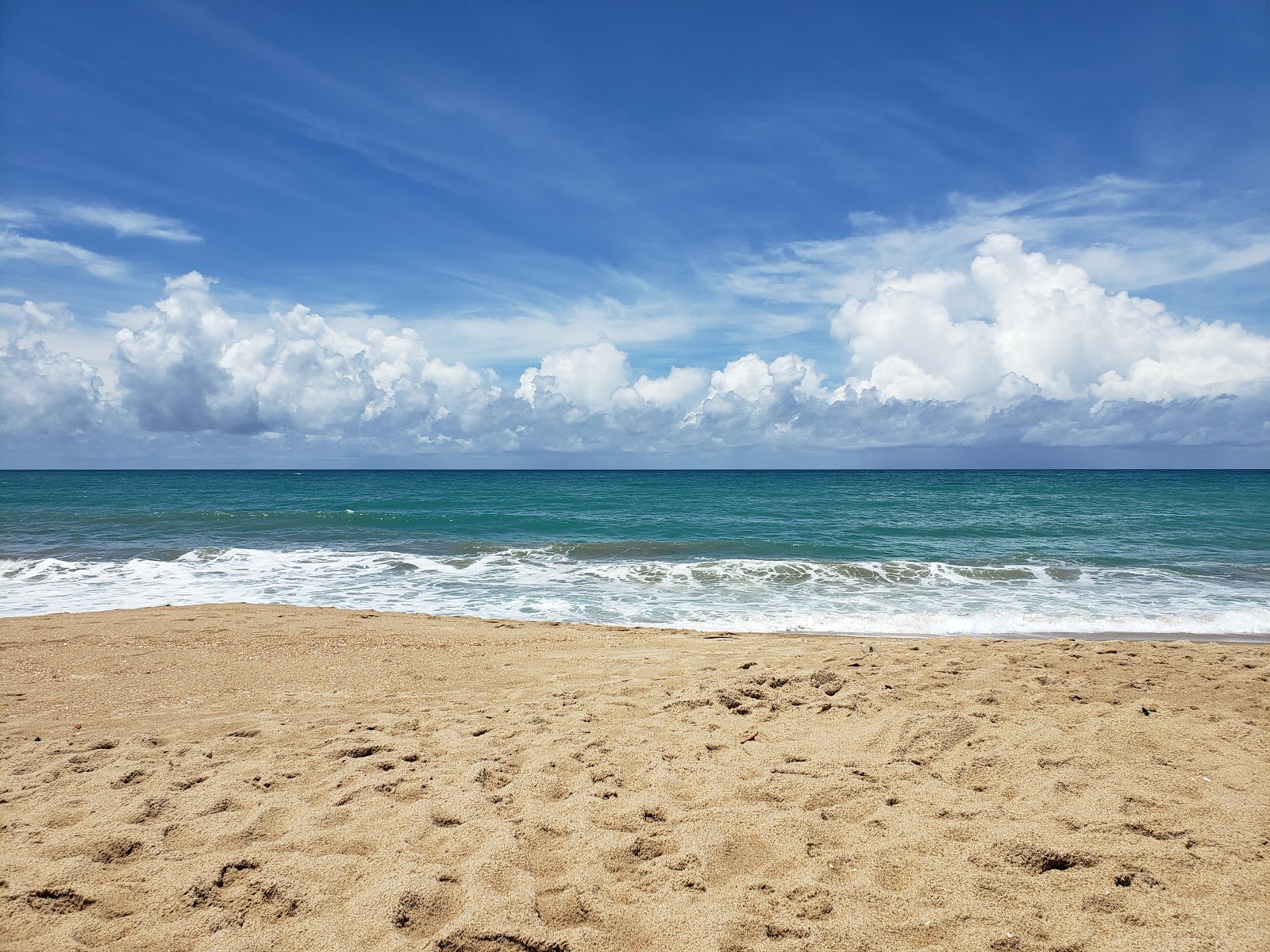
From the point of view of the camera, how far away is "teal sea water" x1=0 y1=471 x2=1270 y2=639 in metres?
11.6

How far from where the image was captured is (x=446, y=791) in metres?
3.99

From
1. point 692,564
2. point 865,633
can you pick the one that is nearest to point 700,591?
point 692,564

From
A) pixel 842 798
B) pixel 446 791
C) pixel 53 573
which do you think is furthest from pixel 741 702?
pixel 53 573

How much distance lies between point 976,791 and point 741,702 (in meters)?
2.10

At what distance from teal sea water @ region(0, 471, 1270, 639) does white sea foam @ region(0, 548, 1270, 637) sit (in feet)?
0.24

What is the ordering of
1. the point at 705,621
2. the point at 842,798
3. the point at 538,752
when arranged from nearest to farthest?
the point at 842,798
the point at 538,752
the point at 705,621

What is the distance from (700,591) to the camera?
13.9m

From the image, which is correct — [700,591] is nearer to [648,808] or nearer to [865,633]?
[865,633]

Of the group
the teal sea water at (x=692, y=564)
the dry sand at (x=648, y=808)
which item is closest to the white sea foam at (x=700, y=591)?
the teal sea water at (x=692, y=564)

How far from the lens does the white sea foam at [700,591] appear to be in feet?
35.3

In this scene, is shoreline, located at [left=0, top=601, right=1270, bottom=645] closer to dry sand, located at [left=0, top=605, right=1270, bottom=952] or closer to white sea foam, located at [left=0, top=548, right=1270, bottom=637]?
white sea foam, located at [left=0, top=548, right=1270, bottom=637]

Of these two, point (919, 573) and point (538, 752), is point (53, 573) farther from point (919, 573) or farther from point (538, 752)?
point (919, 573)

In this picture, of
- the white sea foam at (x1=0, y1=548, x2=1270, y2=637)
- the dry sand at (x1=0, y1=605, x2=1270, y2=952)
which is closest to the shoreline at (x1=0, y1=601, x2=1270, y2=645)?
the white sea foam at (x1=0, y1=548, x2=1270, y2=637)

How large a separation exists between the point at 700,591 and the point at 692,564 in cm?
327
